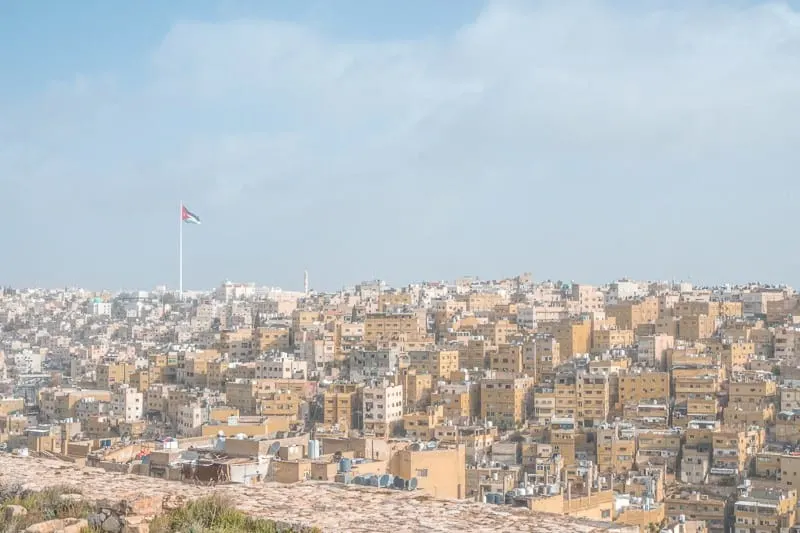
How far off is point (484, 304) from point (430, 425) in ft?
95.8

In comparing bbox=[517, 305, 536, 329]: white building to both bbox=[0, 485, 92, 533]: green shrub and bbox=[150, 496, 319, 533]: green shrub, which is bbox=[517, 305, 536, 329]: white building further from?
bbox=[150, 496, 319, 533]: green shrub

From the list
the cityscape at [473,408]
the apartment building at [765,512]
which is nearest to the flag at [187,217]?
the cityscape at [473,408]

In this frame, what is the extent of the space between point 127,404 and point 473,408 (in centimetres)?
967

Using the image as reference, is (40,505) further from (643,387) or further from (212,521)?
(643,387)

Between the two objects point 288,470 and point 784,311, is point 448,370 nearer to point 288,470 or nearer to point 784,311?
point 784,311

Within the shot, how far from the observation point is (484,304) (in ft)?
190

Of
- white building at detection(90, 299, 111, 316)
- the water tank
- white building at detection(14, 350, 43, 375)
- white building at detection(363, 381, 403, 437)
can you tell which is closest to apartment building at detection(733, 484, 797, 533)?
the water tank

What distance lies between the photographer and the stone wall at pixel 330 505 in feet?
20.9

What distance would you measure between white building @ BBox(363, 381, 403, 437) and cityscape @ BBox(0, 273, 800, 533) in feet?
0.18

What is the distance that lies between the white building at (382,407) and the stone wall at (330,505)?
2271 centimetres

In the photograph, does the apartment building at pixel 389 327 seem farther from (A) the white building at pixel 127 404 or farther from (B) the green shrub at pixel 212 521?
(B) the green shrub at pixel 212 521

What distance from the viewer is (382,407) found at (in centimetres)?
3112

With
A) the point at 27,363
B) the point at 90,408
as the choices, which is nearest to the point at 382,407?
the point at 90,408

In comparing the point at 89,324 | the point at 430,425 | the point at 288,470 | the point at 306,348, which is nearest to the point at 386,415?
the point at 430,425
